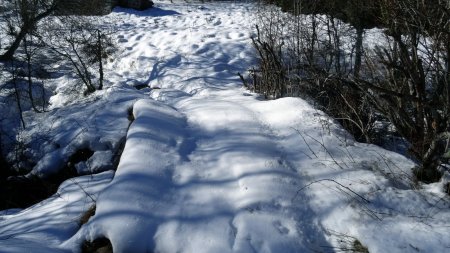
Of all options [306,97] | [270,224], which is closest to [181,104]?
[306,97]

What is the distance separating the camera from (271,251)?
8.05 feet

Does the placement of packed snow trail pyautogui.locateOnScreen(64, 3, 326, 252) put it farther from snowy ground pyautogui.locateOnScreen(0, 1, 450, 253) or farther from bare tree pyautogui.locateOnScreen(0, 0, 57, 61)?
bare tree pyautogui.locateOnScreen(0, 0, 57, 61)

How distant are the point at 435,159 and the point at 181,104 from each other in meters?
3.57

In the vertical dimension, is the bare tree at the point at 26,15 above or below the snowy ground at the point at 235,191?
above

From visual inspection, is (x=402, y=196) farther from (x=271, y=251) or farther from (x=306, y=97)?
(x=306, y=97)

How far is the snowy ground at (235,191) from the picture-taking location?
256 centimetres

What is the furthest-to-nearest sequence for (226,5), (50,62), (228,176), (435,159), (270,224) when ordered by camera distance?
1. (226,5)
2. (50,62)
3. (228,176)
4. (435,159)
5. (270,224)

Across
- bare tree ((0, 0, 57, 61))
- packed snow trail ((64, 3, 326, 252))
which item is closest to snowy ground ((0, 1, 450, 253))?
packed snow trail ((64, 3, 326, 252))

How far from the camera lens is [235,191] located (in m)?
3.03

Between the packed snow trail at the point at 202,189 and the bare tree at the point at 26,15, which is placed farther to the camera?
the bare tree at the point at 26,15

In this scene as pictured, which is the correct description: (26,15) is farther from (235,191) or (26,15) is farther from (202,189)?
(235,191)

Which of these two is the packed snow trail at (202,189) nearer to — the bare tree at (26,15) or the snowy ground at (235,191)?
the snowy ground at (235,191)

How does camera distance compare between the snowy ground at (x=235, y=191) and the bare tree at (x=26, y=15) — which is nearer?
the snowy ground at (x=235, y=191)

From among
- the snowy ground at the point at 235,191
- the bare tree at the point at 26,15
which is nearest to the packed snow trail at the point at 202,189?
the snowy ground at the point at 235,191
